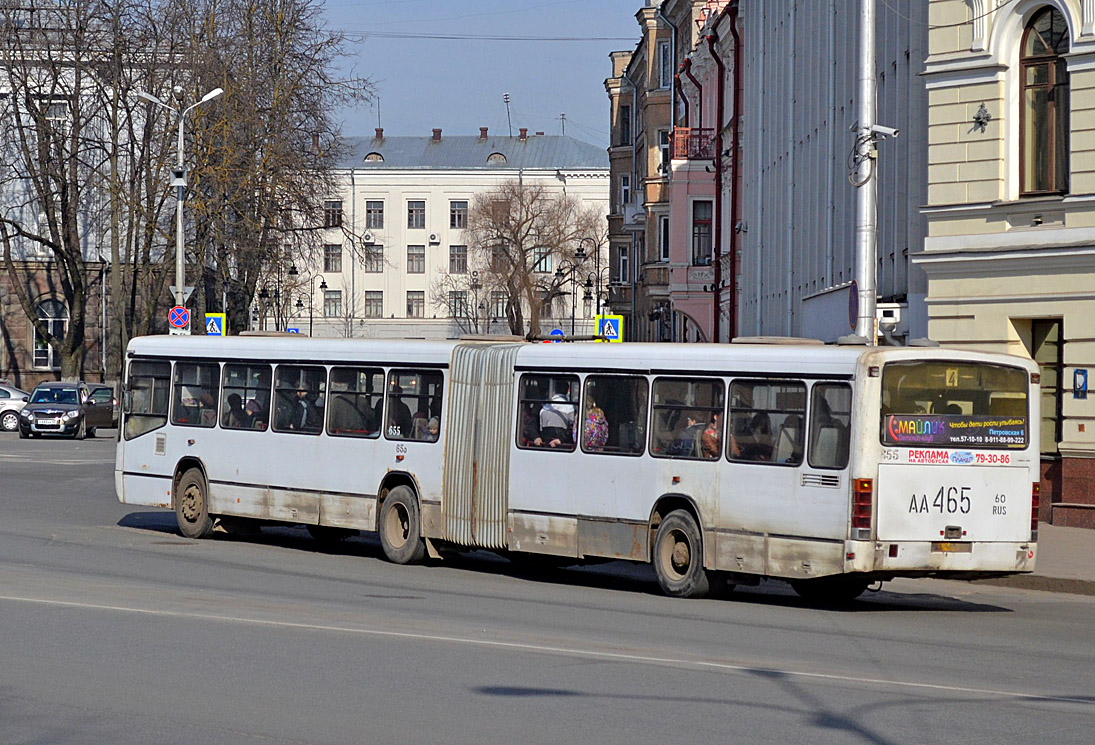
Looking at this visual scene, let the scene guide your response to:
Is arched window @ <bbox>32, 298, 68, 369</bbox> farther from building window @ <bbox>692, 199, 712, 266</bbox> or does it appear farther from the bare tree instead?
the bare tree

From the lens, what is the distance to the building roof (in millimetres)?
114812

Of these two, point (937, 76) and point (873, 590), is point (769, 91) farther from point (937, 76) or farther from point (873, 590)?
point (873, 590)

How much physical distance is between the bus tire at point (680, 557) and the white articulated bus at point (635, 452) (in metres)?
0.02

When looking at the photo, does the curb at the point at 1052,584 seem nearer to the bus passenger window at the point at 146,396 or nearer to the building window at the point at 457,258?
the bus passenger window at the point at 146,396

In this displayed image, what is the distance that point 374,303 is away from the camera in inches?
4424

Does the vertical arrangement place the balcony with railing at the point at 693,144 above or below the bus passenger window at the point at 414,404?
above

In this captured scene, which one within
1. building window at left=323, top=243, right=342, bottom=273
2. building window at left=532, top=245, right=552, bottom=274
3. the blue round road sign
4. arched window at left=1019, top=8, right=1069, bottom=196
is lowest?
the blue round road sign

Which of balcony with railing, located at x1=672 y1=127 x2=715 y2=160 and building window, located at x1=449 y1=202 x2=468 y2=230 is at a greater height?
building window, located at x1=449 y1=202 x2=468 y2=230

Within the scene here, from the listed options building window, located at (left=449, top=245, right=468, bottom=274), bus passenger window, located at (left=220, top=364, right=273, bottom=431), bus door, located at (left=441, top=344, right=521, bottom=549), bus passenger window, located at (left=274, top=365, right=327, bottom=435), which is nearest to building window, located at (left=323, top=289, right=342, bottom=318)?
building window, located at (left=449, top=245, right=468, bottom=274)

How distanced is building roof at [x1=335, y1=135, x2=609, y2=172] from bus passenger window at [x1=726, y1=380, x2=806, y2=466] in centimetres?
9938

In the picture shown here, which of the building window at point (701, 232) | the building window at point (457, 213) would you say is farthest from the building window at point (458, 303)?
the building window at point (701, 232)

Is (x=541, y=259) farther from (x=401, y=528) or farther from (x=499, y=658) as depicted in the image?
(x=499, y=658)

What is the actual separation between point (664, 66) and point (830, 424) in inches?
2106

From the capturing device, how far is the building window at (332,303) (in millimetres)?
111000
